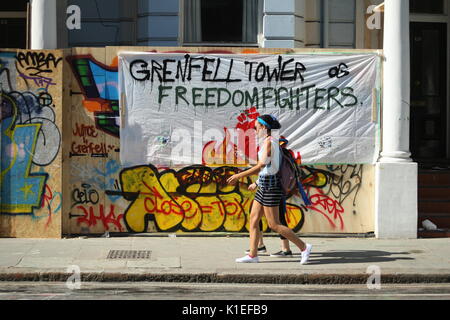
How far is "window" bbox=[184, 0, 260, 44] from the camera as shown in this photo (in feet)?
49.0

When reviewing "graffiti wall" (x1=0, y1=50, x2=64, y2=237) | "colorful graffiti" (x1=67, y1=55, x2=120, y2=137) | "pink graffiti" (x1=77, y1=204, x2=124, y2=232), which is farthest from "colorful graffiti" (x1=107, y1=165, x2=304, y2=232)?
"graffiti wall" (x1=0, y1=50, x2=64, y2=237)

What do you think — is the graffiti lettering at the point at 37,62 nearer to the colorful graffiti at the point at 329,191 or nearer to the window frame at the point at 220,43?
the window frame at the point at 220,43

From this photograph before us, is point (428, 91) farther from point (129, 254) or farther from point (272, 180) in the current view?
point (129, 254)

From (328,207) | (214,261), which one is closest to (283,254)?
(214,261)

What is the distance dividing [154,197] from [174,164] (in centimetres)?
61

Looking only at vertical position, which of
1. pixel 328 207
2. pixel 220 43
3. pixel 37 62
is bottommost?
pixel 328 207

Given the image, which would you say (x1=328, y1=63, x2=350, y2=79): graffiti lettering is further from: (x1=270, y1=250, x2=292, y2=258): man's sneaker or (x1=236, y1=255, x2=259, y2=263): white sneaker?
(x1=236, y1=255, x2=259, y2=263): white sneaker

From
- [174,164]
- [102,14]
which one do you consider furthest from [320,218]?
[102,14]

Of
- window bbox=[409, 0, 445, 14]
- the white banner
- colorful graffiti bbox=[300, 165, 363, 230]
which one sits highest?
window bbox=[409, 0, 445, 14]

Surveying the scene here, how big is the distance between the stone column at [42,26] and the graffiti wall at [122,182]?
1.51ft

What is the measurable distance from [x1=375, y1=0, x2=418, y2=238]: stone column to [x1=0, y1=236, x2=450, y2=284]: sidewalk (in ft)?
1.17

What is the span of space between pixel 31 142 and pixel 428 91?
335 inches

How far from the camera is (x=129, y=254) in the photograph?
10734 mm

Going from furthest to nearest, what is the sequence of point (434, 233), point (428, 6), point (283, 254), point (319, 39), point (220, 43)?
point (428, 6) < point (319, 39) < point (220, 43) < point (434, 233) < point (283, 254)
